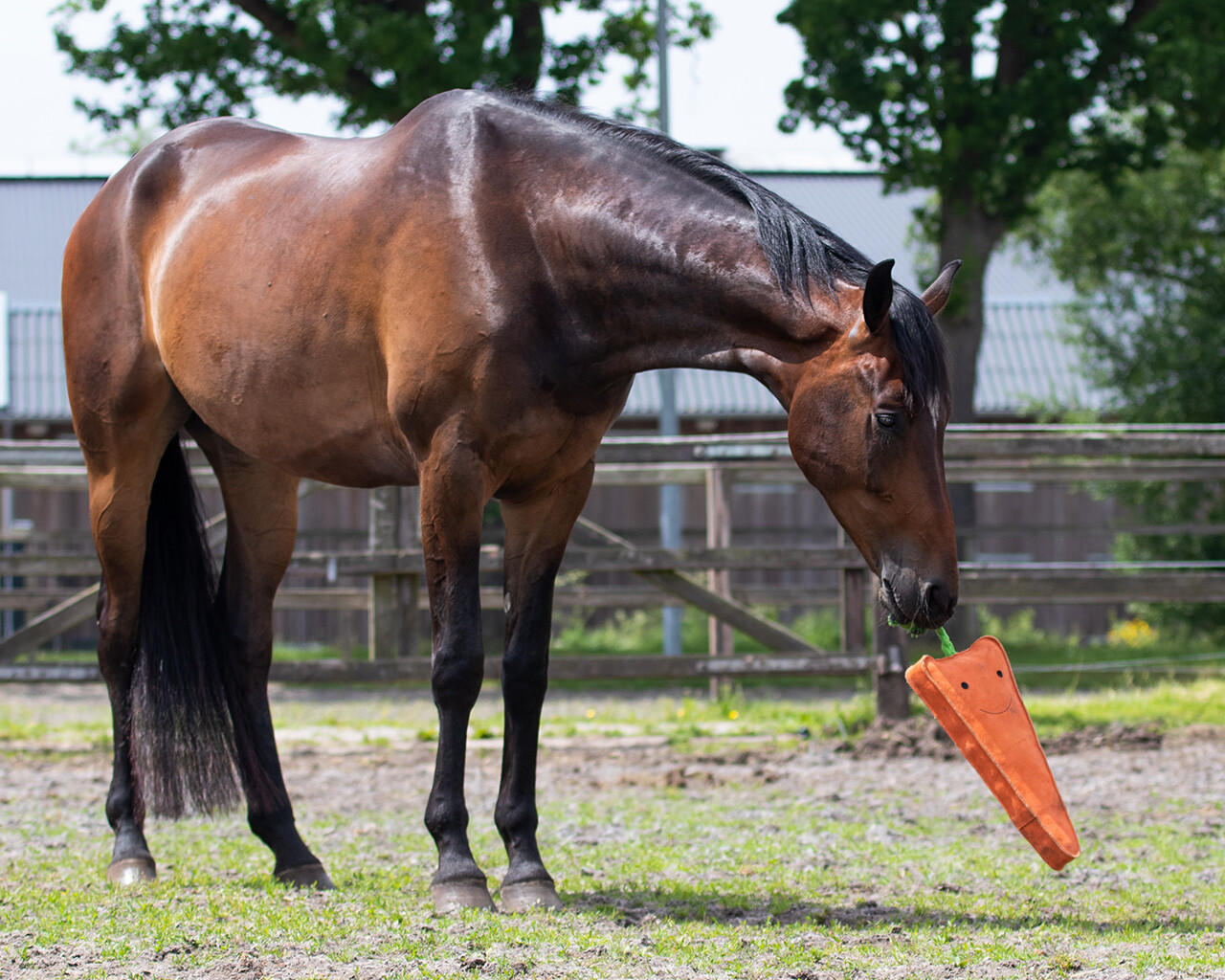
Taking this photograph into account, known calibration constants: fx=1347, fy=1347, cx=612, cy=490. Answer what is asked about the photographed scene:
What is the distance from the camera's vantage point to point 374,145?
12.3 ft

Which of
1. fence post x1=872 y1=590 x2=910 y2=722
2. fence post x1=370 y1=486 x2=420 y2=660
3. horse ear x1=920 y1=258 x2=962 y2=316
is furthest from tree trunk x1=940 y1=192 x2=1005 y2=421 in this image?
horse ear x1=920 y1=258 x2=962 y2=316

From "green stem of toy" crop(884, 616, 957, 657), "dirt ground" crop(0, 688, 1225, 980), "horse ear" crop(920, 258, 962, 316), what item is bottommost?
"dirt ground" crop(0, 688, 1225, 980)

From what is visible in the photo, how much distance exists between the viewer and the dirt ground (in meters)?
5.48

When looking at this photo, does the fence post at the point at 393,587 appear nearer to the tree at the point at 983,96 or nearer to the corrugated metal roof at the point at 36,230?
the tree at the point at 983,96

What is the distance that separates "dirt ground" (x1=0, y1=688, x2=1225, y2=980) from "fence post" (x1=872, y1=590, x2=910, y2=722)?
324 mm

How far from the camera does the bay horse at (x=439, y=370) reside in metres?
3.08

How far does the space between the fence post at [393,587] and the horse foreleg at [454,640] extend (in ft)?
13.8

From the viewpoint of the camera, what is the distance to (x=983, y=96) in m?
11.8

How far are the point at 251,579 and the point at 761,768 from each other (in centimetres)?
286

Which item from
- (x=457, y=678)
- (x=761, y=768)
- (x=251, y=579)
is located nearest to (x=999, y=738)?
(x=457, y=678)

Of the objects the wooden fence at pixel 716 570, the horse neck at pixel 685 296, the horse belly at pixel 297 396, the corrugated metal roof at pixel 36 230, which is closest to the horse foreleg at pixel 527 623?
the horse belly at pixel 297 396

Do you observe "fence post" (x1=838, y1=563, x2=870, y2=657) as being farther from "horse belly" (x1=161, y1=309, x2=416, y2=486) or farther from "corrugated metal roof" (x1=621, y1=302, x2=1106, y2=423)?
"corrugated metal roof" (x1=621, y1=302, x2=1106, y2=423)

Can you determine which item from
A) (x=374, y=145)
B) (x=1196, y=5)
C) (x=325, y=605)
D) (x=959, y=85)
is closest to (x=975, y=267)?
(x=959, y=85)

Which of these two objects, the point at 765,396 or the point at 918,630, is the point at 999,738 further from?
the point at 765,396
